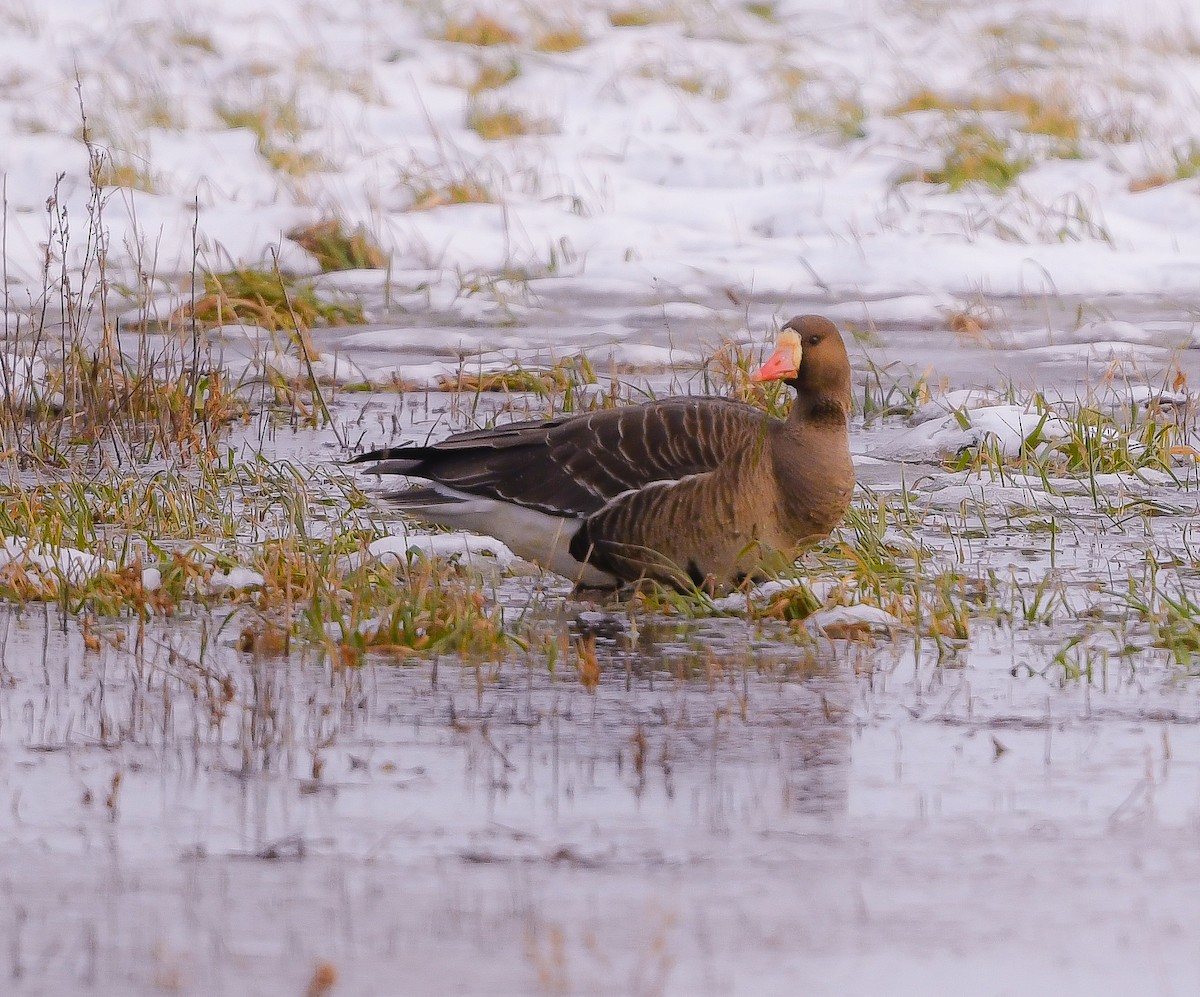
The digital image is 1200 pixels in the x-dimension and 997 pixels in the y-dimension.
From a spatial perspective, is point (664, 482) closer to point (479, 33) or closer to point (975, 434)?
point (975, 434)

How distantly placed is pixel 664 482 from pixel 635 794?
84.8 inches

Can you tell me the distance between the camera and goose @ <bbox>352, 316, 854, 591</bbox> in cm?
596

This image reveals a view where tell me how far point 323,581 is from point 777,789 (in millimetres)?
1979

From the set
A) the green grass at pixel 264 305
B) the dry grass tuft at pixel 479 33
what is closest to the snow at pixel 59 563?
the green grass at pixel 264 305

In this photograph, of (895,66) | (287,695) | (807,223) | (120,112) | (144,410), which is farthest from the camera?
(895,66)

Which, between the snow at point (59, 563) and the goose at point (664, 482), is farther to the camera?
the goose at point (664, 482)

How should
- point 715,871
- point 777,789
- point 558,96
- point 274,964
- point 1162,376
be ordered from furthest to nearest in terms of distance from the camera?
1. point 558,96
2. point 1162,376
3. point 777,789
4. point 715,871
5. point 274,964

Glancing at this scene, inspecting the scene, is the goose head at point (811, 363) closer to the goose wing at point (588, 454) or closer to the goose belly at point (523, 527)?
the goose wing at point (588, 454)

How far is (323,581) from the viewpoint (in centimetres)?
558

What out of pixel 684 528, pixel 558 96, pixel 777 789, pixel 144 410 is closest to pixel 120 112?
pixel 558 96

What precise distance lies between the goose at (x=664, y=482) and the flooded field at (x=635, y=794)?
0.20 meters

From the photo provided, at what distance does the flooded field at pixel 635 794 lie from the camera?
3184 mm

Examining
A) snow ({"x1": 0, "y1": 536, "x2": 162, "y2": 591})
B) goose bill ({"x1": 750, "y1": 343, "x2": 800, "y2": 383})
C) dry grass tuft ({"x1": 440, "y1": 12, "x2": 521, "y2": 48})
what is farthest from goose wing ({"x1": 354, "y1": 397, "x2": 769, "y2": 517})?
dry grass tuft ({"x1": 440, "y1": 12, "x2": 521, "y2": 48})

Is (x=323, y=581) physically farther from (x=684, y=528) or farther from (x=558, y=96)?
(x=558, y=96)
